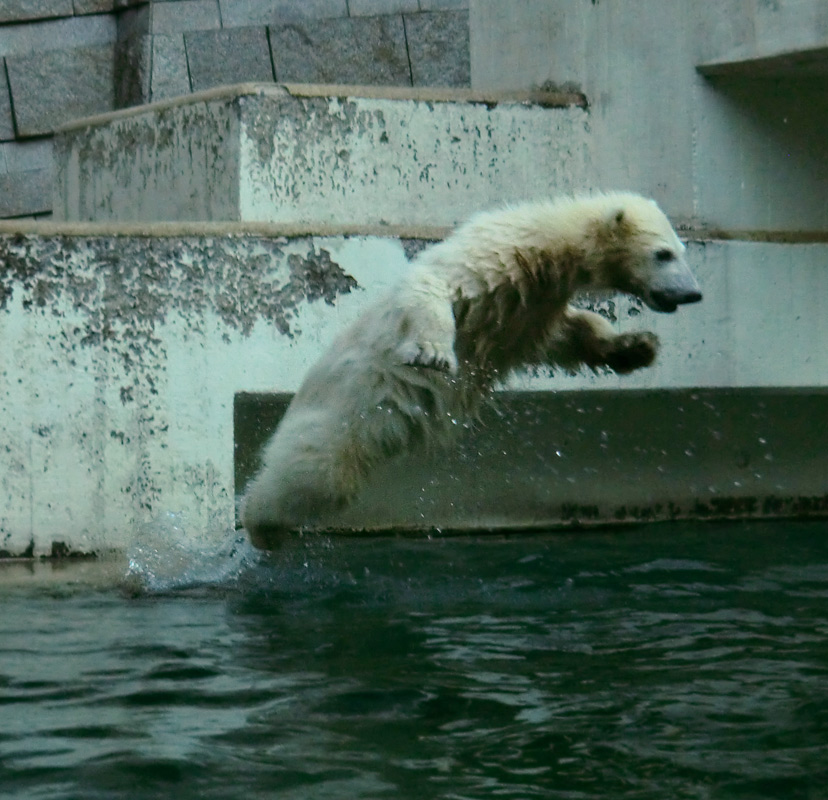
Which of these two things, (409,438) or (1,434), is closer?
(409,438)

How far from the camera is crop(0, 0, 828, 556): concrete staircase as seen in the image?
5.44m

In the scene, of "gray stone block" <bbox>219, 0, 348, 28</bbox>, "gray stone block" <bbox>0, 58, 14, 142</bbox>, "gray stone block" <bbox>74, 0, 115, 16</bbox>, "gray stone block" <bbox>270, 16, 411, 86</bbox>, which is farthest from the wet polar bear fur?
"gray stone block" <bbox>74, 0, 115, 16</bbox>

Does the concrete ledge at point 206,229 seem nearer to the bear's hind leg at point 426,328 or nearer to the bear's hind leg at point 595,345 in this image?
the bear's hind leg at point 595,345

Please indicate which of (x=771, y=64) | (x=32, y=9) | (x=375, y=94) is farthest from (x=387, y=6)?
(x=771, y=64)

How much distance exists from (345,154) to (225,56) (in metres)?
3.66

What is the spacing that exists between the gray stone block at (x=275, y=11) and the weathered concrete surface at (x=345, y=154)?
275 cm

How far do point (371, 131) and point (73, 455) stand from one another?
2.01 meters

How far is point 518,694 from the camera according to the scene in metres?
3.27

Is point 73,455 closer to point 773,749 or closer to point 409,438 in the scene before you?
point 409,438

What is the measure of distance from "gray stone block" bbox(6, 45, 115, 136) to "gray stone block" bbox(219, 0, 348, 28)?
946mm

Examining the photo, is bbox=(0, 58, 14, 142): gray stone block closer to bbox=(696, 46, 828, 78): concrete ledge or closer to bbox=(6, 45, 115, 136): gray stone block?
bbox=(6, 45, 115, 136): gray stone block

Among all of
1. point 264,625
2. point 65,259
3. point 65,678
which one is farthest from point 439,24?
point 65,678

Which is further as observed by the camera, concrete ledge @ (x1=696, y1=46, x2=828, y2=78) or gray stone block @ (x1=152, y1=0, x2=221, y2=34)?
gray stone block @ (x1=152, y1=0, x2=221, y2=34)

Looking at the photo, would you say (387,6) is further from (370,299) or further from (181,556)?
(181,556)
